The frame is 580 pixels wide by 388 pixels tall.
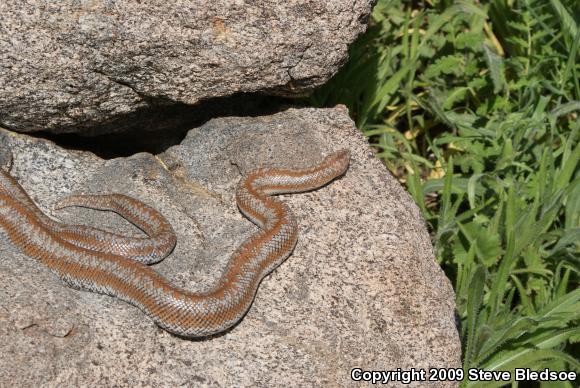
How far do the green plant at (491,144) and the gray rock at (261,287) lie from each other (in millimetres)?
844

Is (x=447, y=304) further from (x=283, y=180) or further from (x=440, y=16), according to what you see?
(x=440, y=16)

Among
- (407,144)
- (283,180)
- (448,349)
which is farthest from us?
(407,144)

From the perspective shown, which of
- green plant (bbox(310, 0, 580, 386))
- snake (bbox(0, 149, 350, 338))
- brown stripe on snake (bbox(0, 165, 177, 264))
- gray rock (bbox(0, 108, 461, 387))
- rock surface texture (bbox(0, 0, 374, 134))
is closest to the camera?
gray rock (bbox(0, 108, 461, 387))

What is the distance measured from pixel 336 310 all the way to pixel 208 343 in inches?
39.5

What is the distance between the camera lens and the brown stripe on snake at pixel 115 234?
645cm

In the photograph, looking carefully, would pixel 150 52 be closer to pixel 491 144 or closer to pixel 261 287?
pixel 261 287

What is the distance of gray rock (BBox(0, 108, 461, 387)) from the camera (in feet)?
19.0

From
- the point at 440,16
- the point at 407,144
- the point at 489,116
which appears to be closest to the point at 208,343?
the point at 407,144

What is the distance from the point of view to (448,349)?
654 centimetres

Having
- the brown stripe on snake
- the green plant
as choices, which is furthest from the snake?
the green plant

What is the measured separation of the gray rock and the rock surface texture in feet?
1.55

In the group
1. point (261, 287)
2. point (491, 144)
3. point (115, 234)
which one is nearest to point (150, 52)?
point (115, 234)

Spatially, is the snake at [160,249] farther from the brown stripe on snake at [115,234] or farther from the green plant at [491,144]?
the green plant at [491,144]

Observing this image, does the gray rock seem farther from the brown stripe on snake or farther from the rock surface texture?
the rock surface texture
